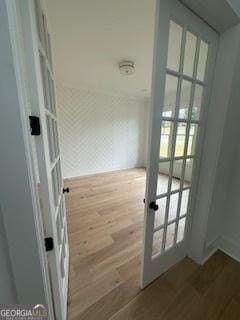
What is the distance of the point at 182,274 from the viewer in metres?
1.47

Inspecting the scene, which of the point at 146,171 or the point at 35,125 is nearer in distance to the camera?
the point at 35,125

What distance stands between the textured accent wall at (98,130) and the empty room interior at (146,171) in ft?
5.38

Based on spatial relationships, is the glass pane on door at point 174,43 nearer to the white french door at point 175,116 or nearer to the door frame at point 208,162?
the white french door at point 175,116

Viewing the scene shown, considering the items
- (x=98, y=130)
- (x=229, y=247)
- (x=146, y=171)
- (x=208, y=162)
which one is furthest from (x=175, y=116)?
(x=98, y=130)

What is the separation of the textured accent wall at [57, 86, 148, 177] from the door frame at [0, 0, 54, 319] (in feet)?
11.6

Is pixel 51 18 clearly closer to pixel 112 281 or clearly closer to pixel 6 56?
pixel 6 56

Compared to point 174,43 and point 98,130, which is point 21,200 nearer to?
point 174,43

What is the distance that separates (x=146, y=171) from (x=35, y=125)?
0.83 meters

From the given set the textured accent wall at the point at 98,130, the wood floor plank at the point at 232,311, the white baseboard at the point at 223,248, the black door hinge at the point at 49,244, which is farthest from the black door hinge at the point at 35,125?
the textured accent wall at the point at 98,130

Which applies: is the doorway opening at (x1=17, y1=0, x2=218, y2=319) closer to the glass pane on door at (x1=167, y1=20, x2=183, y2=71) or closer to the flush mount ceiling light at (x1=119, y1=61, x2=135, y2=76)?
the glass pane on door at (x1=167, y1=20, x2=183, y2=71)

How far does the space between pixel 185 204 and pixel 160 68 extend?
1283 millimetres

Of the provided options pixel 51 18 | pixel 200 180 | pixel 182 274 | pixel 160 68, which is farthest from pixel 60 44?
pixel 182 274

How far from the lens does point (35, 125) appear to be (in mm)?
615

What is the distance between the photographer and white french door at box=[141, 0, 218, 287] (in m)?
0.94
